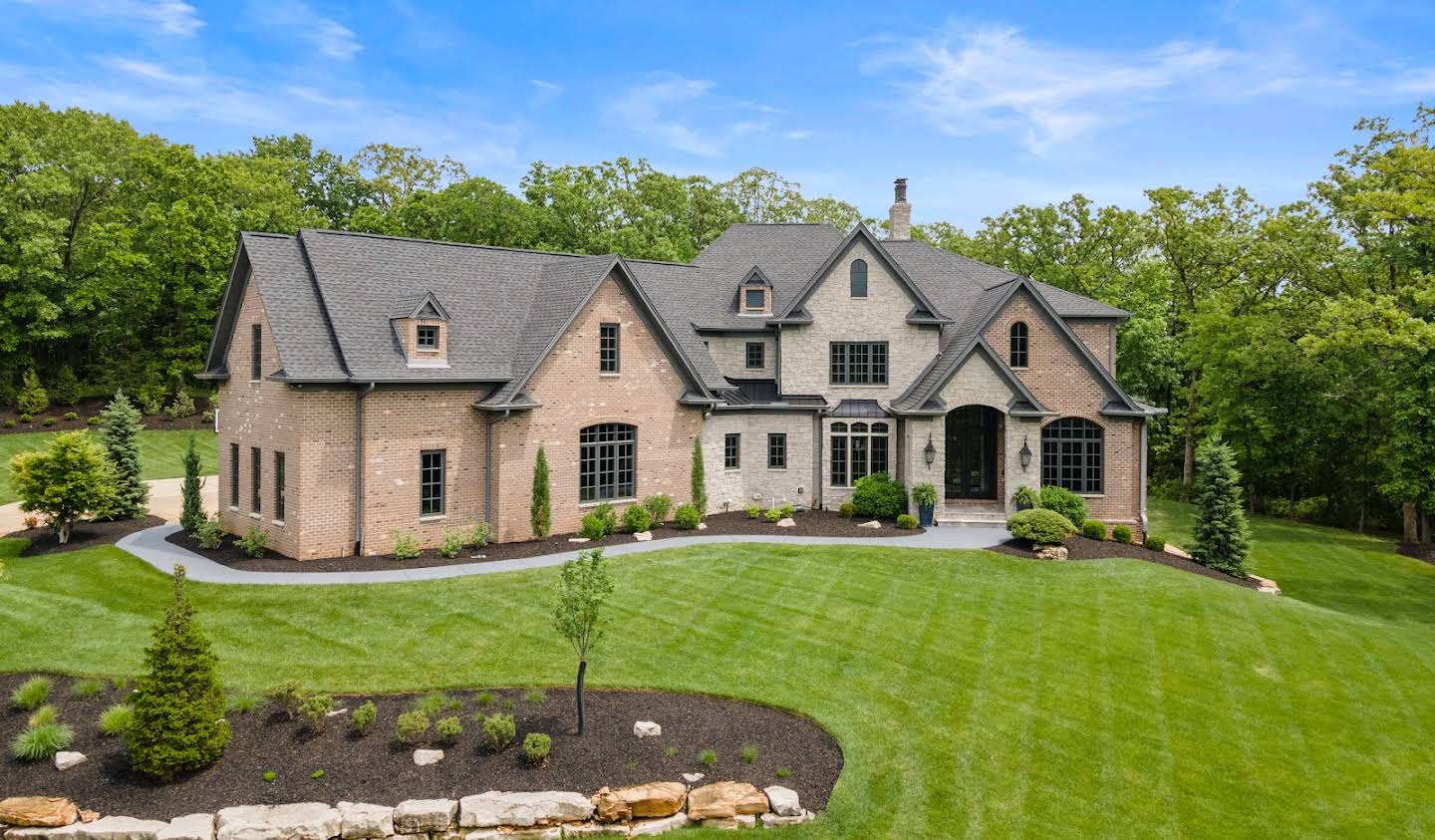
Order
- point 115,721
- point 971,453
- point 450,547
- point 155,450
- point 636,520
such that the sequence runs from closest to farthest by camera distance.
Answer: point 115,721, point 450,547, point 636,520, point 971,453, point 155,450

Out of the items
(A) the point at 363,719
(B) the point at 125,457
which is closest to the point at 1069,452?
(A) the point at 363,719

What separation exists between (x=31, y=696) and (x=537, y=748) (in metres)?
8.37

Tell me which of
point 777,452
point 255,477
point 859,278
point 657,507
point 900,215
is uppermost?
point 900,215

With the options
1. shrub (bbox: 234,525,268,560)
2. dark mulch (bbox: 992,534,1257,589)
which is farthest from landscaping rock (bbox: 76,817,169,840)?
dark mulch (bbox: 992,534,1257,589)

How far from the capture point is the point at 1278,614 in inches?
741

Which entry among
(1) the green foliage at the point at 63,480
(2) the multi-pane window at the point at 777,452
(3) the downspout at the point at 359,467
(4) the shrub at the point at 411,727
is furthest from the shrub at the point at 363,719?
(2) the multi-pane window at the point at 777,452

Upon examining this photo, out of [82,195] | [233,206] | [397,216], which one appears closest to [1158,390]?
[397,216]

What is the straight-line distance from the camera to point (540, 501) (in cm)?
2294

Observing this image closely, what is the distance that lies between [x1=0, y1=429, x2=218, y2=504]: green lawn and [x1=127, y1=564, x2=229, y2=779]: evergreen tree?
27.4m

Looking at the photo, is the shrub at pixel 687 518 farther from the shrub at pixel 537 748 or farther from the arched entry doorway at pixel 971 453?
the shrub at pixel 537 748

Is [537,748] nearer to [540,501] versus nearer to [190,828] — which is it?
[190,828]

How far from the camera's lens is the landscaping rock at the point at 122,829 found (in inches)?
381

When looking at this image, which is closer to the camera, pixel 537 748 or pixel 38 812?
pixel 38 812

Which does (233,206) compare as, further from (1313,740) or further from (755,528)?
(1313,740)
